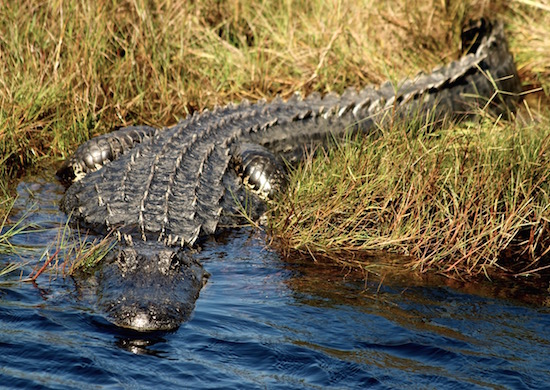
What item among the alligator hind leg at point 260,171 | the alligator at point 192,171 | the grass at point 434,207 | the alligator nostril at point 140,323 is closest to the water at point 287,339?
the alligator nostril at point 140,323

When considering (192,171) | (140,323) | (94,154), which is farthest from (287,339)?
(94,154)

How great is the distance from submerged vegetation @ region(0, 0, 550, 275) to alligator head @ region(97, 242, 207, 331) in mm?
903

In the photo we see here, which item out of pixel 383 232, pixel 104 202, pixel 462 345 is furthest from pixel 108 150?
pixel 462 345

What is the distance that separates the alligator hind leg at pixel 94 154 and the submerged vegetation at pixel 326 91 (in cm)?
36

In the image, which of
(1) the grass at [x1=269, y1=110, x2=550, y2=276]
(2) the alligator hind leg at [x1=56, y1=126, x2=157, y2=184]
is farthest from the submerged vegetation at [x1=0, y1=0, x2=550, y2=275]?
(2) the alligator hind leg at [x1=56, y1=126, x2=157, y2=184]

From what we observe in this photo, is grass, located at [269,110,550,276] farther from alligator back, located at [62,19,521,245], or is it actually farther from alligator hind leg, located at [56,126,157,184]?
alligator hind leg, located at [56,126,157,184]

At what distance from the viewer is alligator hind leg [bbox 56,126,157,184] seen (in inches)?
257

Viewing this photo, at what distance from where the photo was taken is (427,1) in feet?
28.2

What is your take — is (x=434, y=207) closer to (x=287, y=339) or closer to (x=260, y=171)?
(x=260, y=171)

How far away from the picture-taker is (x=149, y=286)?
4391 millimetres

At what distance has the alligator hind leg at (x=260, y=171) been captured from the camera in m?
6.29

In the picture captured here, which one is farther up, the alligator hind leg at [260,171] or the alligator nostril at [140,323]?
the alligator hind leg at [260,171]

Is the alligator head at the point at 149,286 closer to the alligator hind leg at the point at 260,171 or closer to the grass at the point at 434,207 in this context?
the grass at the point at 434,207

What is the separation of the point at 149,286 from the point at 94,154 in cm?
243
